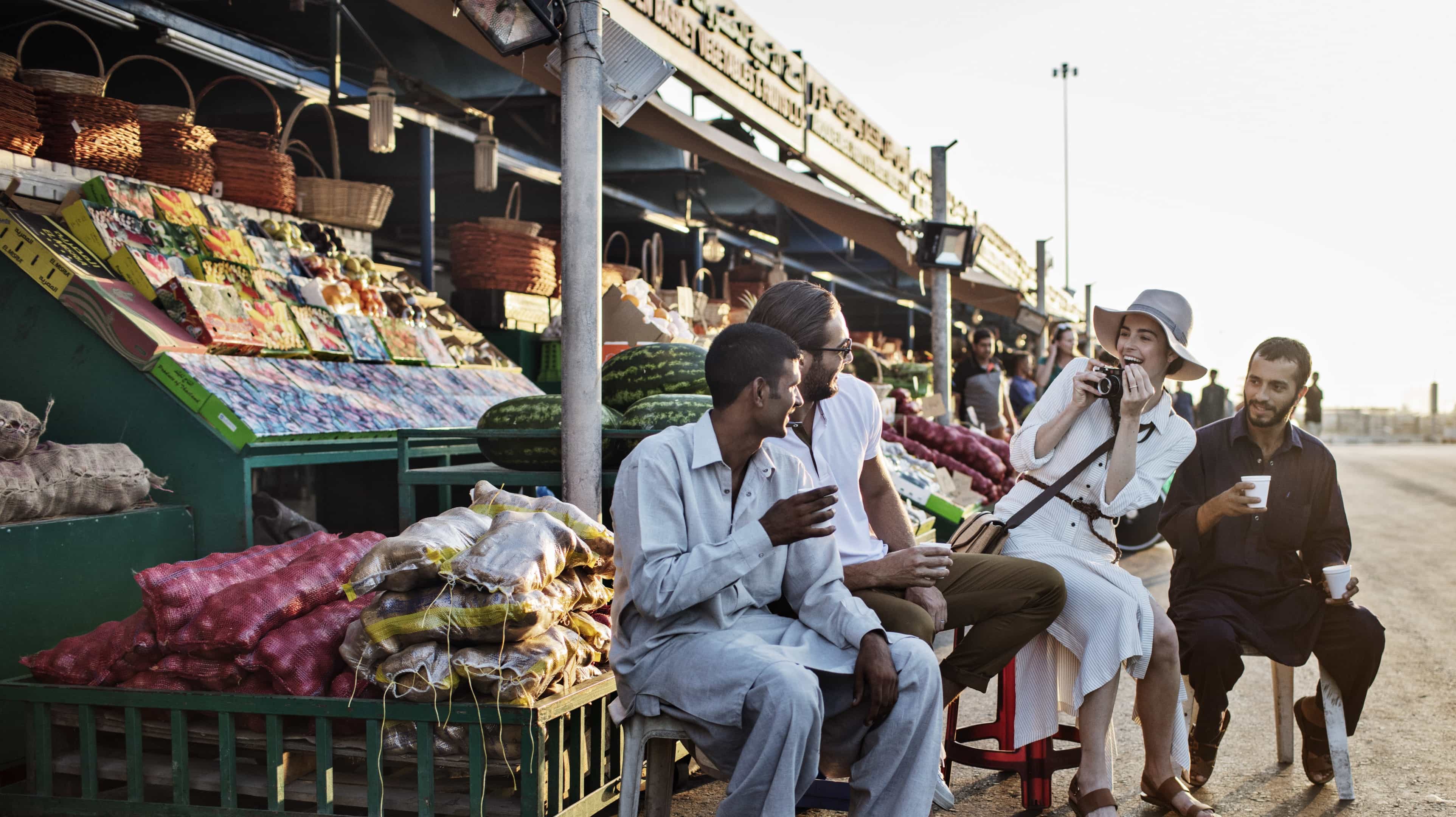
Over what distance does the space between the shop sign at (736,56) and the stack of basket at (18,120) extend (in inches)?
113

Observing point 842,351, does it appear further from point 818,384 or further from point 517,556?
point 517,556

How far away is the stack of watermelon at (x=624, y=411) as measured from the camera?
430cm

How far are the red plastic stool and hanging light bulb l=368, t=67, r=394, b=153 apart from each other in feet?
17.0

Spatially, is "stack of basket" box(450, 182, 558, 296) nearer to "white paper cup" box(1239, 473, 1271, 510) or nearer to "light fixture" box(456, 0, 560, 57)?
"light fixture" box(456, 0, 560, 57)

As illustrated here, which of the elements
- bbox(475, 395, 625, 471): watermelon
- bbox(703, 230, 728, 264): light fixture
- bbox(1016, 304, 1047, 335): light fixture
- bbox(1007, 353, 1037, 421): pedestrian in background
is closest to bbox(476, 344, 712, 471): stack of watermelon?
bbox(475, 395, 625, 471): watermelon

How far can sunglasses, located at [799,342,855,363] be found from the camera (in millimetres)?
3262

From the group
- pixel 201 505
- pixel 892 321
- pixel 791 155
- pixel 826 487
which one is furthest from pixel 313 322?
pixel 892 321

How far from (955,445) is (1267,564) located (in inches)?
177

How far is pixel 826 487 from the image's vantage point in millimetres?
2508

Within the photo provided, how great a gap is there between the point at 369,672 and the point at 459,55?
828 cm

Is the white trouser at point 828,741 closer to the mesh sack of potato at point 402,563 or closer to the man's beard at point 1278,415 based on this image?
the mesh sack of potato at point 402,563

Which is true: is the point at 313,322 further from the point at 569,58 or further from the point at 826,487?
the point at 826,487

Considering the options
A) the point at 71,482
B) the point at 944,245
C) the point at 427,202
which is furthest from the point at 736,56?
the point at 71,482

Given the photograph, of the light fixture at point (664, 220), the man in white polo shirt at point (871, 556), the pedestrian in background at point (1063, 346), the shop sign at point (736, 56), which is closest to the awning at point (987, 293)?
the pedestrian in background at point (1063, 346)
